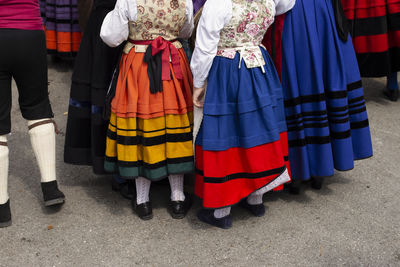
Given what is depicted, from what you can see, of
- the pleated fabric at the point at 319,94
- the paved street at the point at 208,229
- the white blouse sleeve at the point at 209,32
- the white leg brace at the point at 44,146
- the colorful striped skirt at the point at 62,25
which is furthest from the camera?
the colorful striped skirt at the point at 62,25

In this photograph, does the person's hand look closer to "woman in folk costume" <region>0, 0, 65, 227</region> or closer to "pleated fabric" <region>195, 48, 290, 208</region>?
"pleated fabric" <region>195, 48, 290, 208</region>

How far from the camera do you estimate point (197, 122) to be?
308cm

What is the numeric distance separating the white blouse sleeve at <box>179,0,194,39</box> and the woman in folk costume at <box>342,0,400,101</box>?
209 cm

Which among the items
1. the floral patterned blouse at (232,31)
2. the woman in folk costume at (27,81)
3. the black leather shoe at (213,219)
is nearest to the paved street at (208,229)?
the black leather shoe at (213,219)

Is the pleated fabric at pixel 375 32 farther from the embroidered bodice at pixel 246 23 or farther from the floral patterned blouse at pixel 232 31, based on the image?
the embroidered bodice at pixel 246 23

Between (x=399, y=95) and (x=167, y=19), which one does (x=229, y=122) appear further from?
(x=399, y=95)

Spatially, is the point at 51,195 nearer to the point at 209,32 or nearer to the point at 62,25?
the point at 209,32

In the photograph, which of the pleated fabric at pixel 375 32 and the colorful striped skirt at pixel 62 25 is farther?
the colorful striped skirt at pixel 62 25

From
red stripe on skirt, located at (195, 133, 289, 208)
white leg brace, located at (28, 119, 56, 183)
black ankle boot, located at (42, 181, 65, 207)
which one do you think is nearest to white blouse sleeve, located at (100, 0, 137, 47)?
white leg brace, located at (28, 119, 56, 183)

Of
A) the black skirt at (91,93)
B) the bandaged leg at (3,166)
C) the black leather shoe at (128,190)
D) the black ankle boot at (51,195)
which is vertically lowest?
the black leather shoe at (128,190)

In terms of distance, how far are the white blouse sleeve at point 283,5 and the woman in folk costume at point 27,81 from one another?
1497 millimetres

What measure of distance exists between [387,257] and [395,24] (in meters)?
2.64

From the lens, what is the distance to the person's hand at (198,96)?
9.86ft

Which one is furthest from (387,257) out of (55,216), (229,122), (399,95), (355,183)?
(399,95)
